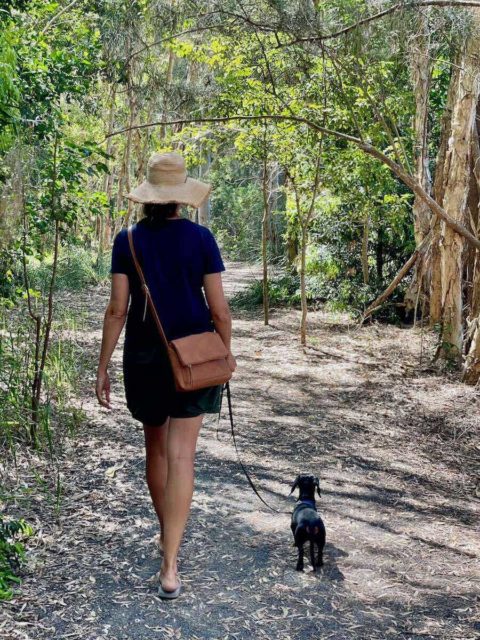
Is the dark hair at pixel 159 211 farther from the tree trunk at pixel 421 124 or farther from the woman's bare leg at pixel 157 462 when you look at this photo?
the tree trunk at pixel 421 124

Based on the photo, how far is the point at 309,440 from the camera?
6.75m

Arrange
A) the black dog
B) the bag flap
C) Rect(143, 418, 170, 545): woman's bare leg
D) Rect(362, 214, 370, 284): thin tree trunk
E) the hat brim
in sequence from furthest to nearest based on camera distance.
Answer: Rect(362, 214, 370, 284): thin tree trunk < the black dog < Rect(143, 418, 170, 545): woman's bare leg < the hat brim < the bag flap

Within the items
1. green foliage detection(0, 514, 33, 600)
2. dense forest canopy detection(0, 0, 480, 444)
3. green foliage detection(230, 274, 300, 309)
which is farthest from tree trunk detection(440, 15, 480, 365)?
green foliage detection(0, 514, 33, 600)

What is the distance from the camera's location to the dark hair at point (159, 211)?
11.6ft

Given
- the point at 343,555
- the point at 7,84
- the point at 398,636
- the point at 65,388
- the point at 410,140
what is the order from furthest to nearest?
the point at 410,140
the point at 65,388
the point at 343,555
the point at 7,84
the point at 398,636

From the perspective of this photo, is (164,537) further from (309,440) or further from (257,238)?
(257,238)

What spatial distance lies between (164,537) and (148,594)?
296 mm

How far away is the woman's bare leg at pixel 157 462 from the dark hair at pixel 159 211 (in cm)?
97

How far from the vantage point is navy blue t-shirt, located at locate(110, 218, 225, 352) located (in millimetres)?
3477

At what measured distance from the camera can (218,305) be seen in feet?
11.6

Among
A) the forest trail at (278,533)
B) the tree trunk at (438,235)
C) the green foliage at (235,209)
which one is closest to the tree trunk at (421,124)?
the tree trunk at (438,235)

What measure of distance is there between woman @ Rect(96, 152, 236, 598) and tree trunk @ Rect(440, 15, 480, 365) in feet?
21.7

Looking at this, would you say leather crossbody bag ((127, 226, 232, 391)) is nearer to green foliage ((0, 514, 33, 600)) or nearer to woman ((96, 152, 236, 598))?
woman ((96, 152, 236, 598))

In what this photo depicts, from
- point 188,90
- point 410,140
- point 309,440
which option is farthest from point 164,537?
point 188,90
